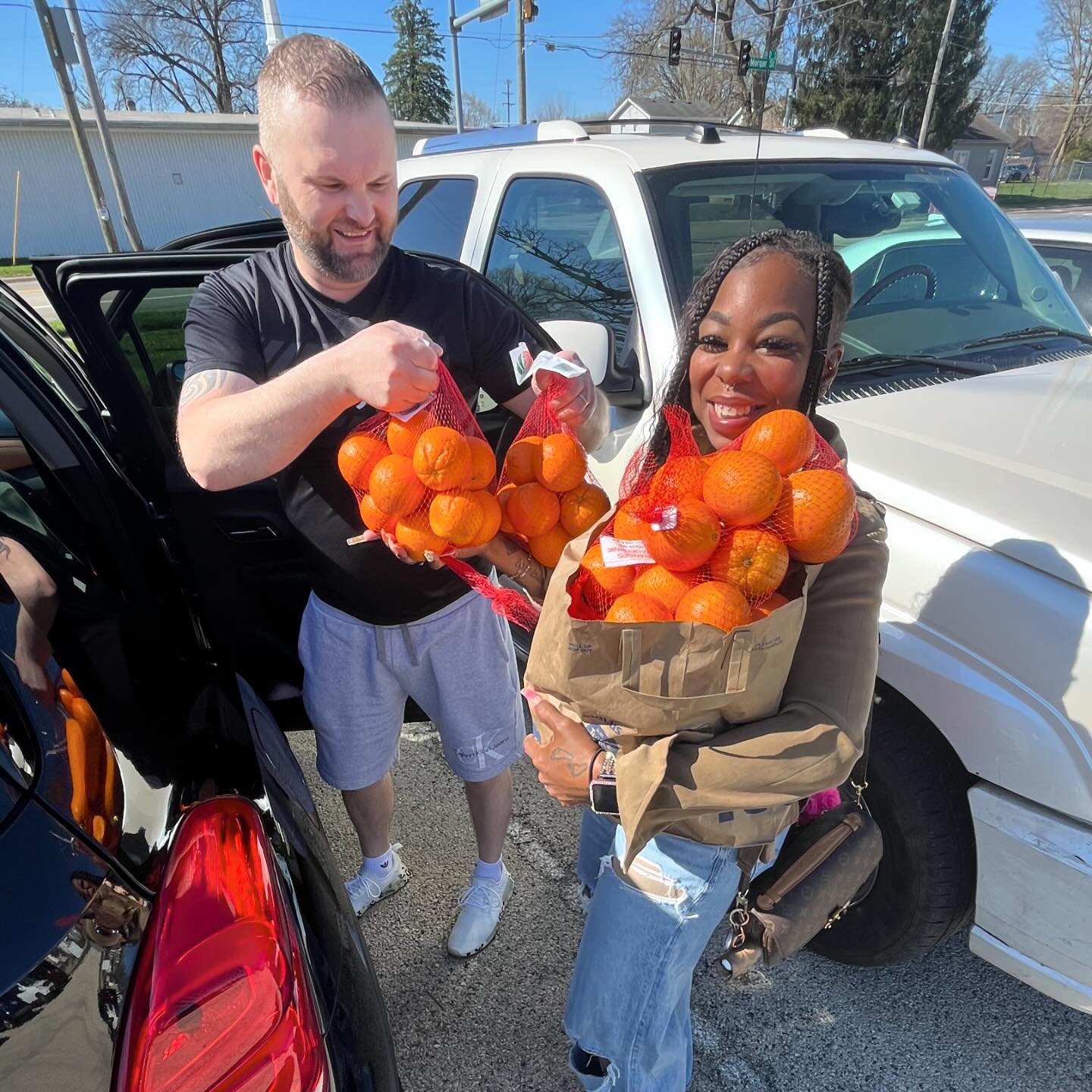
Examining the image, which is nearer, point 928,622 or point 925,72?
point 928,622

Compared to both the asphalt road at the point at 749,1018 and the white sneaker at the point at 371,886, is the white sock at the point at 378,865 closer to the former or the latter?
the white sneaker at the point at 371,886

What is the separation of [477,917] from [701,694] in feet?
5.15

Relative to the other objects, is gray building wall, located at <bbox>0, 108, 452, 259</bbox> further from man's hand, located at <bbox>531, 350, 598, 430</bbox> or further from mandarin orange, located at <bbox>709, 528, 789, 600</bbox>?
mandarin orange, located at <bbox>709, 528, 789, 600</bbox>

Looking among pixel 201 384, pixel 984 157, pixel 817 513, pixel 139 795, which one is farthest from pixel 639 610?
pixel 984 157

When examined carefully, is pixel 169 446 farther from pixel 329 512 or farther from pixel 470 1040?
pixel 470 1040

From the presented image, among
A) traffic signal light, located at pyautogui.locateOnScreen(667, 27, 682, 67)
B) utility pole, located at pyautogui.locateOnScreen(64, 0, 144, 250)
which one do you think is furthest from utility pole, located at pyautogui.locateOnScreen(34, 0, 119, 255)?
traffic signal light, located at pyautogui.locateOnScreen(667, 27, 682, 67)

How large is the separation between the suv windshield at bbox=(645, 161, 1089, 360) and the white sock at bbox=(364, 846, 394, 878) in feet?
6.59

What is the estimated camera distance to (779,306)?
1.24m

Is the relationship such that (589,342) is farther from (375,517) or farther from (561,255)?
(375,517)

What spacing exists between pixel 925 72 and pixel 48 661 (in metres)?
38.3

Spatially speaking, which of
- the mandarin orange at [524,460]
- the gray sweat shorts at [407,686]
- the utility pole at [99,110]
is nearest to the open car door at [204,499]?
the gray sweat shorts at [407,686]

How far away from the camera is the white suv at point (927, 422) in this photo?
5.00 ft

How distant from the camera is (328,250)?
1554 mm

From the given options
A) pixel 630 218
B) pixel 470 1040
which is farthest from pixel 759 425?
pixel 470 1040
